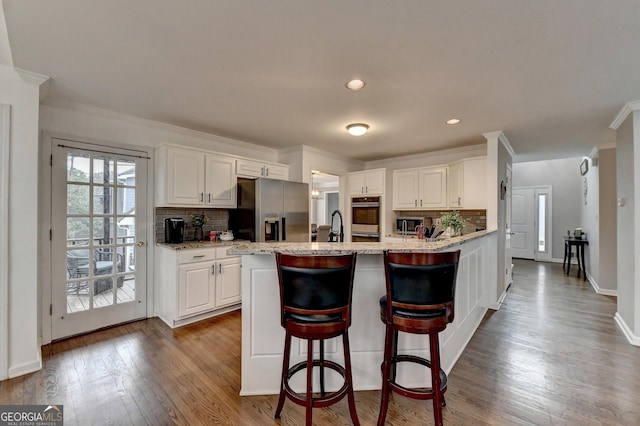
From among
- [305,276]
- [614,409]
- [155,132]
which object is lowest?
[614,409]

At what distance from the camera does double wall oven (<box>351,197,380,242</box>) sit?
5.13 meters

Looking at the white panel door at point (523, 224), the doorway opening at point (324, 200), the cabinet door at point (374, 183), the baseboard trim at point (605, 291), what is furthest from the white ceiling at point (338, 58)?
the doorway opening at point (324, 200)

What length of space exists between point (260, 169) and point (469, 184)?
3.15 metres

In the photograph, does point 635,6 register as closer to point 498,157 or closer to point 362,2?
point 362,2

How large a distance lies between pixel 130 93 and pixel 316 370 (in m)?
2.93

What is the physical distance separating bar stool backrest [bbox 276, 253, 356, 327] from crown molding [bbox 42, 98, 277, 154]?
292 centimetres

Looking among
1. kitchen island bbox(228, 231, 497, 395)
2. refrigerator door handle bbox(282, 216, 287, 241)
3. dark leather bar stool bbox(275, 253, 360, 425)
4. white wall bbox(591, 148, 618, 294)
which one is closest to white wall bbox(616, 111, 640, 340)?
white wall bbox(591, 148, 618, 294)

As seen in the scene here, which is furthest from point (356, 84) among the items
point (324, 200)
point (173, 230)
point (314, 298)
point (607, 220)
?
point (324, 200)

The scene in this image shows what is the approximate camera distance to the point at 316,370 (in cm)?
204

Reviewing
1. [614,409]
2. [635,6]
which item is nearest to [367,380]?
[614,409]

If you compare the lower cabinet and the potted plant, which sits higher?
the potted plant

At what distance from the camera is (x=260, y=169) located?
4277 mm

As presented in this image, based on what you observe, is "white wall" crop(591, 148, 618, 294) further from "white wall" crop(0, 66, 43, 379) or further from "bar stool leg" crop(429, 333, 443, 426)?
"white wall" crop(0, 66, 43, 379)

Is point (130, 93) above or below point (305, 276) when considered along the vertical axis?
above
